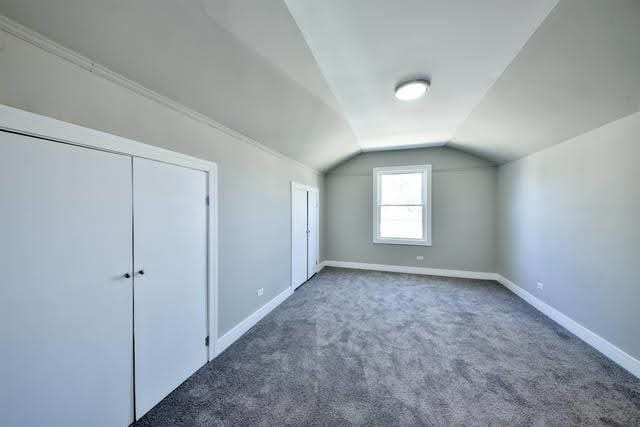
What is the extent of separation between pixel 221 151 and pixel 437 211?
4398mm

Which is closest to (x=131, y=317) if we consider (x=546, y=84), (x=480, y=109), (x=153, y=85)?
(x=153, y=85)

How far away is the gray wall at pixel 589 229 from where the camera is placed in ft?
7.01

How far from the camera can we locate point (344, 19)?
1.59 metres

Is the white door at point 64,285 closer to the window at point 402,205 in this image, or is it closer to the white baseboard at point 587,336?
the white baseboard at point 587,336

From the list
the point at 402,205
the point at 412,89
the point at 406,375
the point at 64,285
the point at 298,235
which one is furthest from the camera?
the point at 402,205

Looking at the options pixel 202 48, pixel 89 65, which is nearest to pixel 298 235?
pixel 202 48

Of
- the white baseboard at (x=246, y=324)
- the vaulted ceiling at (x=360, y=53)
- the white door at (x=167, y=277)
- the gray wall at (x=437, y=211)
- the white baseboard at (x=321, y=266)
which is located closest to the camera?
the vaulted ceiling at (x=360, y=53)

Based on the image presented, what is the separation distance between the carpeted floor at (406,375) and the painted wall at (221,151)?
0.63 metres

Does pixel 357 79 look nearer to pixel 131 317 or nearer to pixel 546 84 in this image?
pixel 546 84

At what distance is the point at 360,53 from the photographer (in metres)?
1.95

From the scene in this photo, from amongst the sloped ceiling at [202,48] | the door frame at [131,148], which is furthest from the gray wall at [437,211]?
the door frame at [131,148]

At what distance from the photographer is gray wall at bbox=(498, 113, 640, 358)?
2.14 metres

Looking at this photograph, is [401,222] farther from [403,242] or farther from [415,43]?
[415,43]

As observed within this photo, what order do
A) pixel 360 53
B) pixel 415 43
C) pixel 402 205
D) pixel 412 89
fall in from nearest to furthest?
pixel 415 43 → pixel 360 53 → pixel 412 89 → pixel 402 205
